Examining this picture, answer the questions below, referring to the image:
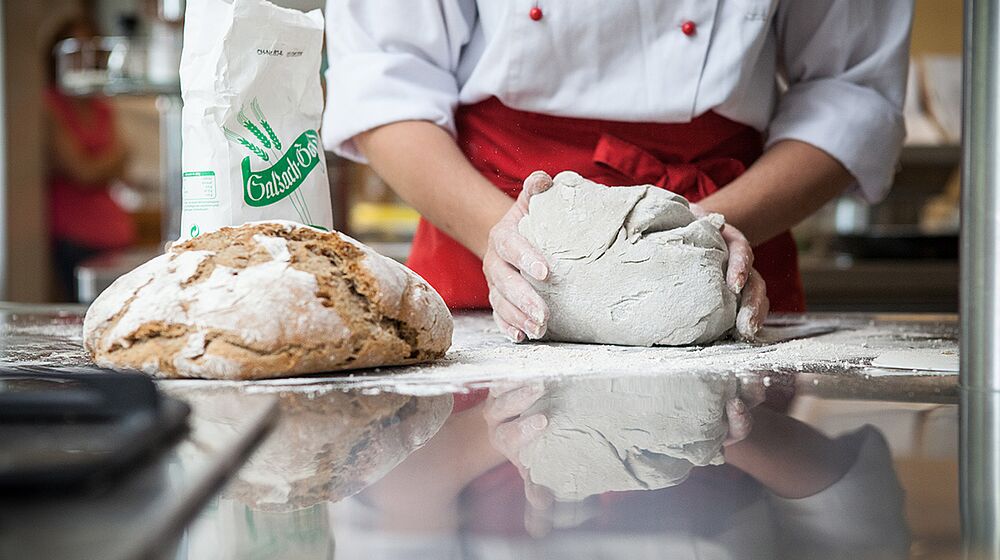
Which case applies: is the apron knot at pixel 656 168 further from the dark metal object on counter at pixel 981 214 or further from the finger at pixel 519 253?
the dark metal object on counter at pixel 981 214

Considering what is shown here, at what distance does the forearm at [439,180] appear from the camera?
1055 millimetres

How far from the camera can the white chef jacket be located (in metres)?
1.07

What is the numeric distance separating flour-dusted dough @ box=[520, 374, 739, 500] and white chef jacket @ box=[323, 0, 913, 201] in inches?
19.0

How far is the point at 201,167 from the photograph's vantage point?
2.73ft

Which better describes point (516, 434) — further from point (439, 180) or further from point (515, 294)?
point (439, 180)

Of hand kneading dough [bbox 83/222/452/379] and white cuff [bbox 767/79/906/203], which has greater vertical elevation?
white cuff [bbox 767/79/906/203]

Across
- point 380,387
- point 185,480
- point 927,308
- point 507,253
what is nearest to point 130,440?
point 185,480

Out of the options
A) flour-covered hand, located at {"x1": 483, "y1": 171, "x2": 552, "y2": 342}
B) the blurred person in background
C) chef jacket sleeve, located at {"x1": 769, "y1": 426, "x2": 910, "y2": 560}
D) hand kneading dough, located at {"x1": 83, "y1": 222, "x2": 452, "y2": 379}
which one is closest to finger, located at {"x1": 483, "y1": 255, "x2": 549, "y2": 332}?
flour-covered hand, located at {"x1": 483, "y1": 171, "x2": 552, "y2": 342}

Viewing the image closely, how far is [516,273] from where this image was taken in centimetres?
90

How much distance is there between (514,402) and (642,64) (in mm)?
602

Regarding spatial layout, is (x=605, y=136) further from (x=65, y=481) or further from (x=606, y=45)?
(x=65, y=481)

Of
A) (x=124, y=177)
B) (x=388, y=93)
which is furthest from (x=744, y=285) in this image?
(x=124, y=177)

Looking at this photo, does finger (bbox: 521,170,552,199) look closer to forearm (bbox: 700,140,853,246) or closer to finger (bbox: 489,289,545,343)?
finger (bbox: 489,289,545,343)

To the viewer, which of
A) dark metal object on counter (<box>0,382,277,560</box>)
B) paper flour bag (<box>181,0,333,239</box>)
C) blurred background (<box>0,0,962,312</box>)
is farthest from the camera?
blurred background (<box>0,0,962,312</box>)
